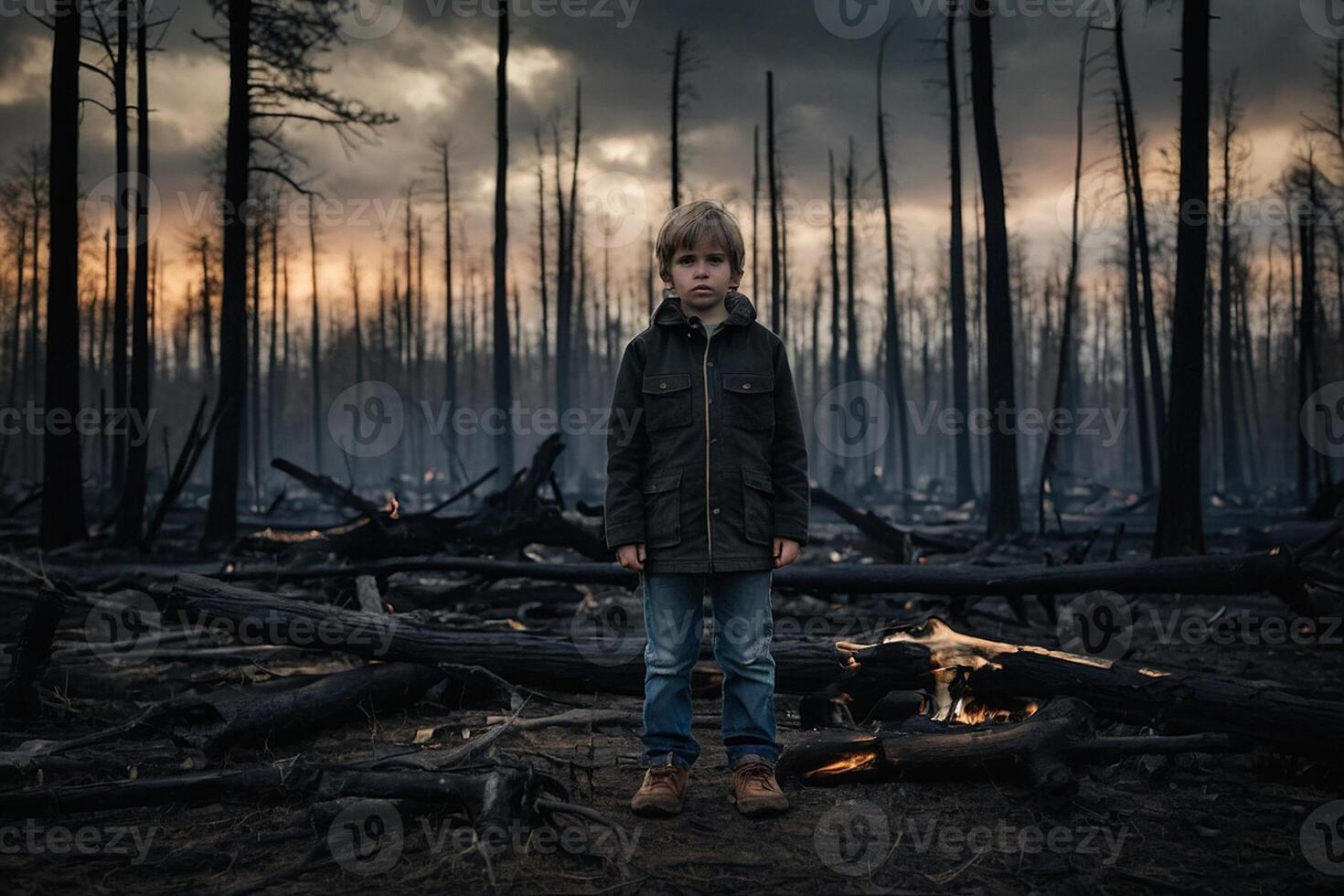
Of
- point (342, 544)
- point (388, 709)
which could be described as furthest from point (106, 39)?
point (388, 709)

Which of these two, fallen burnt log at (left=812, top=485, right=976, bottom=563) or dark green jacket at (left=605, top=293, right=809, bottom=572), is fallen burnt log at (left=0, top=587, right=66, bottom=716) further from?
fallen burnt log at (left=812, top=485, right=976, bottom=563)

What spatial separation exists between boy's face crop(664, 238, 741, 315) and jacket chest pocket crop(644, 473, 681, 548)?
670 mm

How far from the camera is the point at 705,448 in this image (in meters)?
3.03

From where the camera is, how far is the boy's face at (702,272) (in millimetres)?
2973

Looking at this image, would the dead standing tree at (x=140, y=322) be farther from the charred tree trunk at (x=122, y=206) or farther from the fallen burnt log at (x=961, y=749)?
the fallen burnt log at (x=961, y=749)

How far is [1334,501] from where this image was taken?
1072 cm

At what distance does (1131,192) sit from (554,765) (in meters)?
20.3

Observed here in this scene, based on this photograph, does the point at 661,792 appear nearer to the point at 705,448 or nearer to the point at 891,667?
the point at 705,448

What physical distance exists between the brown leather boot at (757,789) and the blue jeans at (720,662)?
5cm

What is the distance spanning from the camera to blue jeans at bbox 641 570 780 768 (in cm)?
298
